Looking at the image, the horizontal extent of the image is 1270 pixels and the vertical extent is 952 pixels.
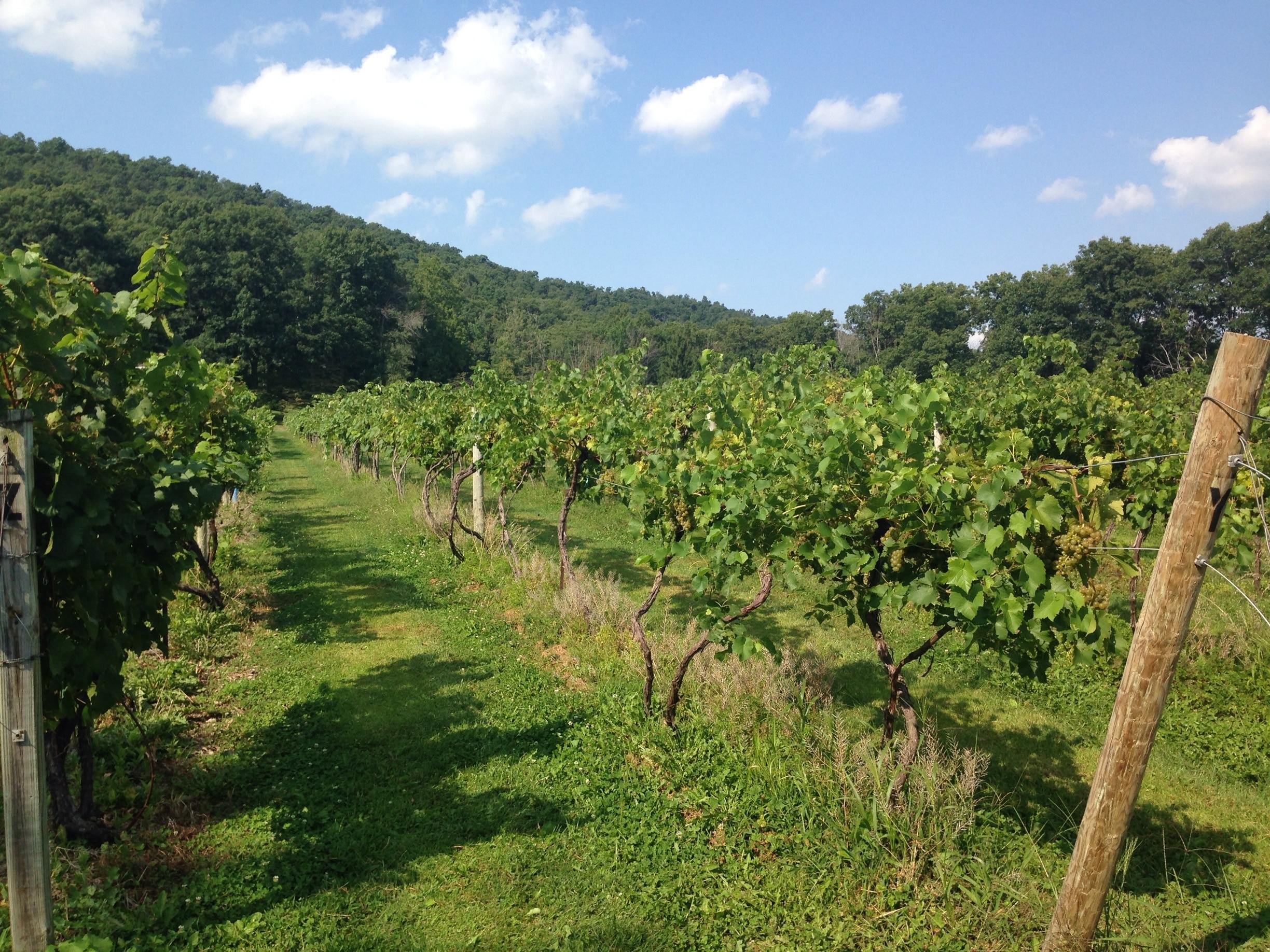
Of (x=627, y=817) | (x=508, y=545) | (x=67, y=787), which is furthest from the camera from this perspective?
(x=508, y=545)

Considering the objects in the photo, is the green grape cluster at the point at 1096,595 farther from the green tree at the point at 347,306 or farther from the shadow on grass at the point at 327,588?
the green tree at the point at 347,306

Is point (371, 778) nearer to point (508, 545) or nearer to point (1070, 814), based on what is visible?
point (1070, 814)

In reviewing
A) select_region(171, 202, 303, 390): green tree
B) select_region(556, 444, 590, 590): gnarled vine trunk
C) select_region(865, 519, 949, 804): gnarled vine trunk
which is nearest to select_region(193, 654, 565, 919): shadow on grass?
select_region(865, 519, 949, 804): gnarled vine trunk

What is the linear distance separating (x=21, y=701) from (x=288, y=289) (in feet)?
213

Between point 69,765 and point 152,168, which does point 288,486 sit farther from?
point 152,168

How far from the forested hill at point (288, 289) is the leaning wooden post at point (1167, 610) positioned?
134ft

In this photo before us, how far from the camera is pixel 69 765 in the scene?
16.1 ft

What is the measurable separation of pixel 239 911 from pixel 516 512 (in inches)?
561

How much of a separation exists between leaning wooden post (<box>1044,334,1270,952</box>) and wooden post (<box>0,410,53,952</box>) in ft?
14.4

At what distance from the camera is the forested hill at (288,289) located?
50.0 meters

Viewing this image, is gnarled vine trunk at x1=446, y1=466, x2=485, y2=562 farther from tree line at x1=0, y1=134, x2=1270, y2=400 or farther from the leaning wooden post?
tree line at x1=0, y1=134, x2=1270, y2=400

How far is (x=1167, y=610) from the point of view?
2.93 m

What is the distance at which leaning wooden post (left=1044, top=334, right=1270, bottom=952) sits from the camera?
283 cm

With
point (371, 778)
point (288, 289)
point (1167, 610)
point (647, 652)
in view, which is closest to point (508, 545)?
point (647, 652)
